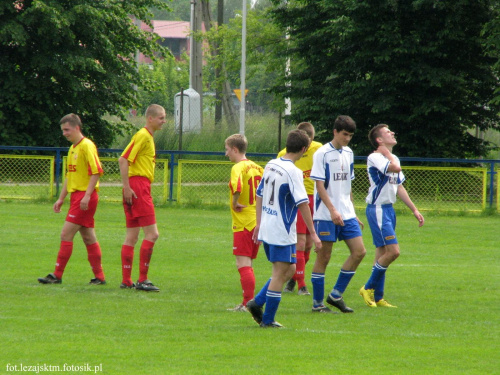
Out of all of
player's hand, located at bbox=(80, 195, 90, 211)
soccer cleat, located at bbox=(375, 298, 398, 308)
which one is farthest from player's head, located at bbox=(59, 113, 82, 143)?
soccer cleat, located at bbox=(375, 298, 398, 308)

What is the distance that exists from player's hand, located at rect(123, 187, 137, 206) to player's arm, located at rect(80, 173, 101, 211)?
464 mm

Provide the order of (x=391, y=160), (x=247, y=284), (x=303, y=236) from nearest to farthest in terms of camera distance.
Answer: (x=247, y=284) < (x=391, y=160) < (x=303, y=236)

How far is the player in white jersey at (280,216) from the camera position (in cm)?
686

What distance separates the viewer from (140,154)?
29.6ft

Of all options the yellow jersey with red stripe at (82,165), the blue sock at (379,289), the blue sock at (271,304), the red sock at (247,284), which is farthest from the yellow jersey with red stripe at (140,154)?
the blue sock at (379,289)

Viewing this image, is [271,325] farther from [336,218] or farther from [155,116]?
[155,116]

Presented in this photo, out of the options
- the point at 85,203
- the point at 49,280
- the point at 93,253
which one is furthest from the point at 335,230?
the point at 49,280

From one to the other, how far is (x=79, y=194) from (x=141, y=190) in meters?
0.83

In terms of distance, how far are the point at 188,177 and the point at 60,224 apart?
5314mm

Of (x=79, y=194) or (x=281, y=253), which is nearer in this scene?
(x=281, y=253)

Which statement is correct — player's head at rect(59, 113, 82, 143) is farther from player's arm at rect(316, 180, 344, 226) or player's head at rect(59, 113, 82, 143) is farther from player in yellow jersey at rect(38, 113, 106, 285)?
player's arm at rect(316, 180, 344, 226)

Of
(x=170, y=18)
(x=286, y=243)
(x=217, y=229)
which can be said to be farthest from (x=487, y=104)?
(x=170, y=18)

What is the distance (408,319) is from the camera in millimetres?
7629

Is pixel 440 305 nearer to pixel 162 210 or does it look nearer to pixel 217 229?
pixel 217 229
